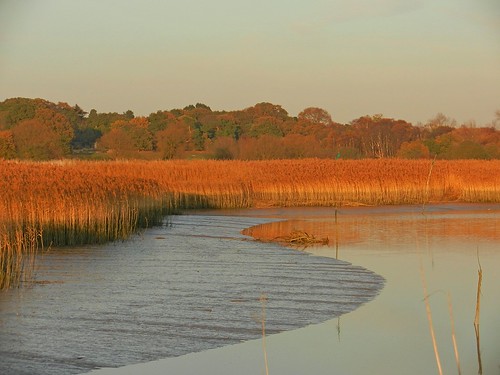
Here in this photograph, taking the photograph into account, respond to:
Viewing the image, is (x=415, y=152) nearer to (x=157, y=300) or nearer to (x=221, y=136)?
(x=221, y=136)

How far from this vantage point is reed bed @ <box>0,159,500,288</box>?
49.6 ft

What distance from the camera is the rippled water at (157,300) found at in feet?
24.5

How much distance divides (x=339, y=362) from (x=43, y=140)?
1587 inches

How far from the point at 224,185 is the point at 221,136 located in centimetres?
3843

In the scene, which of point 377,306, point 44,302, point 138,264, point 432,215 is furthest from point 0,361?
point 432,215

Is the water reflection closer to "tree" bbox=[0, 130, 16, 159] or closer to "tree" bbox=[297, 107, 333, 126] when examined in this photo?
"tree" bbox=[0, 130, 16, 159]

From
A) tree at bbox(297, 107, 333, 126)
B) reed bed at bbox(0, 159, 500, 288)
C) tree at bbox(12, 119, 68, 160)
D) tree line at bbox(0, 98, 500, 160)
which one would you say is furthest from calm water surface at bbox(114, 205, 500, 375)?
tree at bbox(297, 107, 333, 126)

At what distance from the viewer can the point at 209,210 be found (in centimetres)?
2489

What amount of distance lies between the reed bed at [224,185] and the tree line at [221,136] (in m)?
9.62

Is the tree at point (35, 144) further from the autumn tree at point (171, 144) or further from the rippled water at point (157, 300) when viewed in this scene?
the rippled water at point (157, 300)

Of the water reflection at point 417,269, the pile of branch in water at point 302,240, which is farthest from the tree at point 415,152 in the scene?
the pile of branch in water at point 302,240

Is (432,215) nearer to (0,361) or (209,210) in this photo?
(209,210)

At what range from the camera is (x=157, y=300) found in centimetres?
965

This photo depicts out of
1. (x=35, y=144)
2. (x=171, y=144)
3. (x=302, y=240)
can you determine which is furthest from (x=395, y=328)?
(x=171, y=144)
